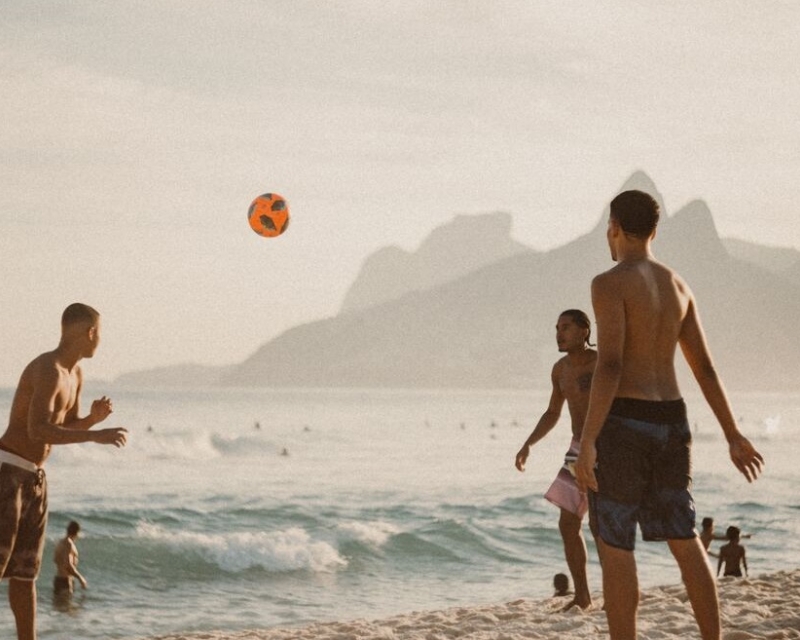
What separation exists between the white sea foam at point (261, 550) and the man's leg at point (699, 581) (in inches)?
560

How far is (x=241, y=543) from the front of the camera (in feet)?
67.7

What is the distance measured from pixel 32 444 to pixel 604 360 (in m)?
3.08

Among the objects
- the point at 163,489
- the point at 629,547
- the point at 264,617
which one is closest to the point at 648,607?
the point at 629,547

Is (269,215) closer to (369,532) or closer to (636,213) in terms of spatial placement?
(636,213)

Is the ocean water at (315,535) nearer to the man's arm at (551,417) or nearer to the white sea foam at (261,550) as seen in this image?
the white sea foam at (261,550)

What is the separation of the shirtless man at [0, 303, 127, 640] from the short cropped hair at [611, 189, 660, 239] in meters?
2.82

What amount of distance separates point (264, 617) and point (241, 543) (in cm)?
686

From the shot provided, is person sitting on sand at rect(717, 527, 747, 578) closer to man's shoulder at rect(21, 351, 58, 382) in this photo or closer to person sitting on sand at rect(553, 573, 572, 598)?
person sitting on sand at rect(553, 573, 572, 598)

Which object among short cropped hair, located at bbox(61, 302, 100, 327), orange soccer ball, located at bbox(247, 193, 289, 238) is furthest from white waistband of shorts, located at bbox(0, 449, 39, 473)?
orange soccer ball, located at bbox(247, 193, 289, 238)

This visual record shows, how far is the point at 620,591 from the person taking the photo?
4988mm

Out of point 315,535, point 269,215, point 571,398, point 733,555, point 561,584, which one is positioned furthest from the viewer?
point 315,535

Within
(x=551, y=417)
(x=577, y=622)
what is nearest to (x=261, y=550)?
(x=577, y=622)

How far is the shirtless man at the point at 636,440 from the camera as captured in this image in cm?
491

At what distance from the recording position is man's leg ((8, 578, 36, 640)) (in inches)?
235
